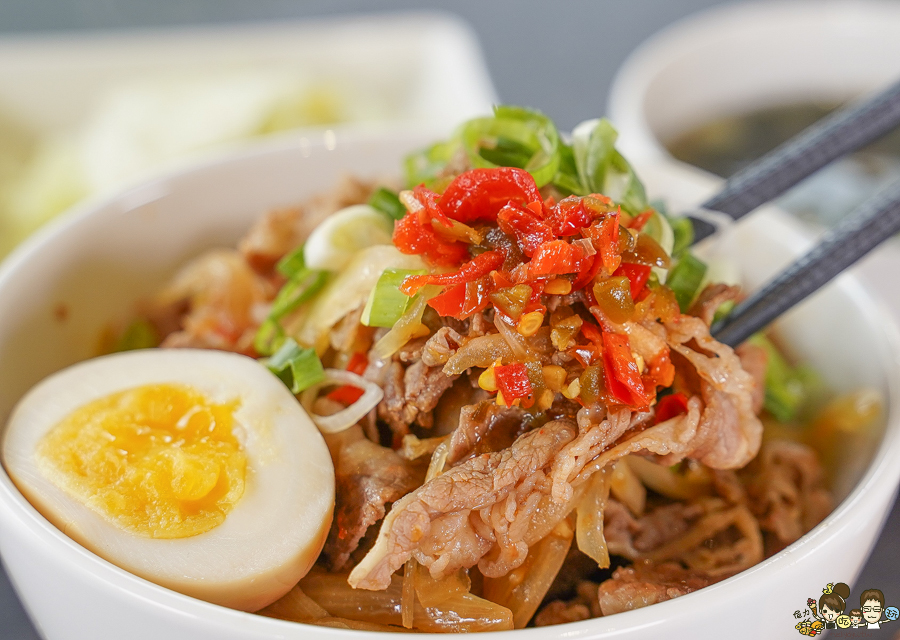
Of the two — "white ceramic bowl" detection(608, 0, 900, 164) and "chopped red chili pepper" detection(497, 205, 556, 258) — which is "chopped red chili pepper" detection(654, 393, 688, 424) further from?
"white ceramic bowl" detection(608, 0, 900, 164)

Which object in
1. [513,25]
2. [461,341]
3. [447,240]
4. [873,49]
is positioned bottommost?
[513,25]

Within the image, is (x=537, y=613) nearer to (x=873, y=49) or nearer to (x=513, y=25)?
(x=873, y=49)

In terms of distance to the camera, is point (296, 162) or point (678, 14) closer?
point (296, 162)

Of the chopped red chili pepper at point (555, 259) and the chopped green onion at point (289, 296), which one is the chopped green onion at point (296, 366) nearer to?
the chopped green onion at point (289, 296)

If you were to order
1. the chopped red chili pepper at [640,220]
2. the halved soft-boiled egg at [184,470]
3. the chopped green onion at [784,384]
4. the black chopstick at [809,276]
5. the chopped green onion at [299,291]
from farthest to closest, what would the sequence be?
the chopped green onion at [784,384]
the chopped green onion at [299,291]
the black chopstick at [809,276]
the chopped red chili pepper at [640,220]
the halved soft-boiled egg at [184,470]

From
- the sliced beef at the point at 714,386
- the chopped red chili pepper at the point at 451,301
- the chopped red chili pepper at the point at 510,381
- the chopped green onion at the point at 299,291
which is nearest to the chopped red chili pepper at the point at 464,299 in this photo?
the chopped red chili pepper at the point at 451,301

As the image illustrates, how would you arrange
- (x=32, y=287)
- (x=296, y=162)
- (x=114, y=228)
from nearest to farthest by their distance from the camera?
(x=32, y=287), (x=114, y=228), (x=296, y=162)

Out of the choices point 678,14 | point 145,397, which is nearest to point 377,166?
point 145,397

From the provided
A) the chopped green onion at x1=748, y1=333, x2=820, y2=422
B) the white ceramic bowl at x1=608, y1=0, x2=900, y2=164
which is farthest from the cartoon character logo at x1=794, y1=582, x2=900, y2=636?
the white ceramic bowl at x1=608, y1=0, x2=900, y2=164
